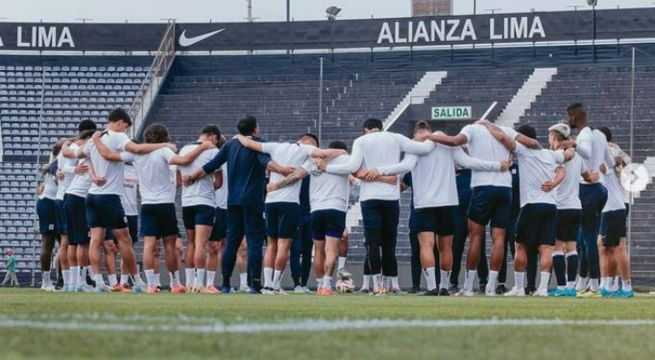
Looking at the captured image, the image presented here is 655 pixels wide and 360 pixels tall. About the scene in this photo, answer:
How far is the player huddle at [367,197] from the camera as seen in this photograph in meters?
15.9

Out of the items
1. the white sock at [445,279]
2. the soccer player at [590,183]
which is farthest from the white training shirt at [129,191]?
the soccer player at [590,183]

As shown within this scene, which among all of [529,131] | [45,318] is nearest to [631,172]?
[529,131]

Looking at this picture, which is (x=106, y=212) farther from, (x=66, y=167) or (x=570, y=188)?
(x=570, y=188)

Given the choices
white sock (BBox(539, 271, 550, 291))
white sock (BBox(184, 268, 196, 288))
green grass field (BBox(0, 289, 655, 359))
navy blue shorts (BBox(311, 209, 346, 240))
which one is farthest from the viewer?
white sock (BBox(184, 268, 196, 288))

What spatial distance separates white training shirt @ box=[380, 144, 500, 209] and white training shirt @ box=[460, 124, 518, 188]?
128 mm

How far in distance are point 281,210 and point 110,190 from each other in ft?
6.30

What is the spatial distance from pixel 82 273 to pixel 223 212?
1.83 m

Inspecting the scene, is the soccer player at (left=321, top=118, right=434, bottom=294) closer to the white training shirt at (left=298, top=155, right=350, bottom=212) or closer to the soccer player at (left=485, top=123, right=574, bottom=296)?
the white training shirt at (left=298, top=155, right=350, bottom=212)

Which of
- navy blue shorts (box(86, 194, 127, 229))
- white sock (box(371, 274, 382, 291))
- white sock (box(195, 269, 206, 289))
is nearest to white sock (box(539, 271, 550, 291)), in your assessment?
white sock (box(371, 274, 382, 291))

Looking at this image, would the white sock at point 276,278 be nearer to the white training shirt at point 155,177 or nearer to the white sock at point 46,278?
the white training shirt at point 155,177

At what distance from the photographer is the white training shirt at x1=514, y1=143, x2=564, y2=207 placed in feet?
51.6

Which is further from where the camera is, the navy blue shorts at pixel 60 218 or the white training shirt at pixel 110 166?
the navy blue shorts at pixel 60 218

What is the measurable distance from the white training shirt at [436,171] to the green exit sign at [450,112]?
78.4 feet

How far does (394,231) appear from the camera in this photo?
16.2m
